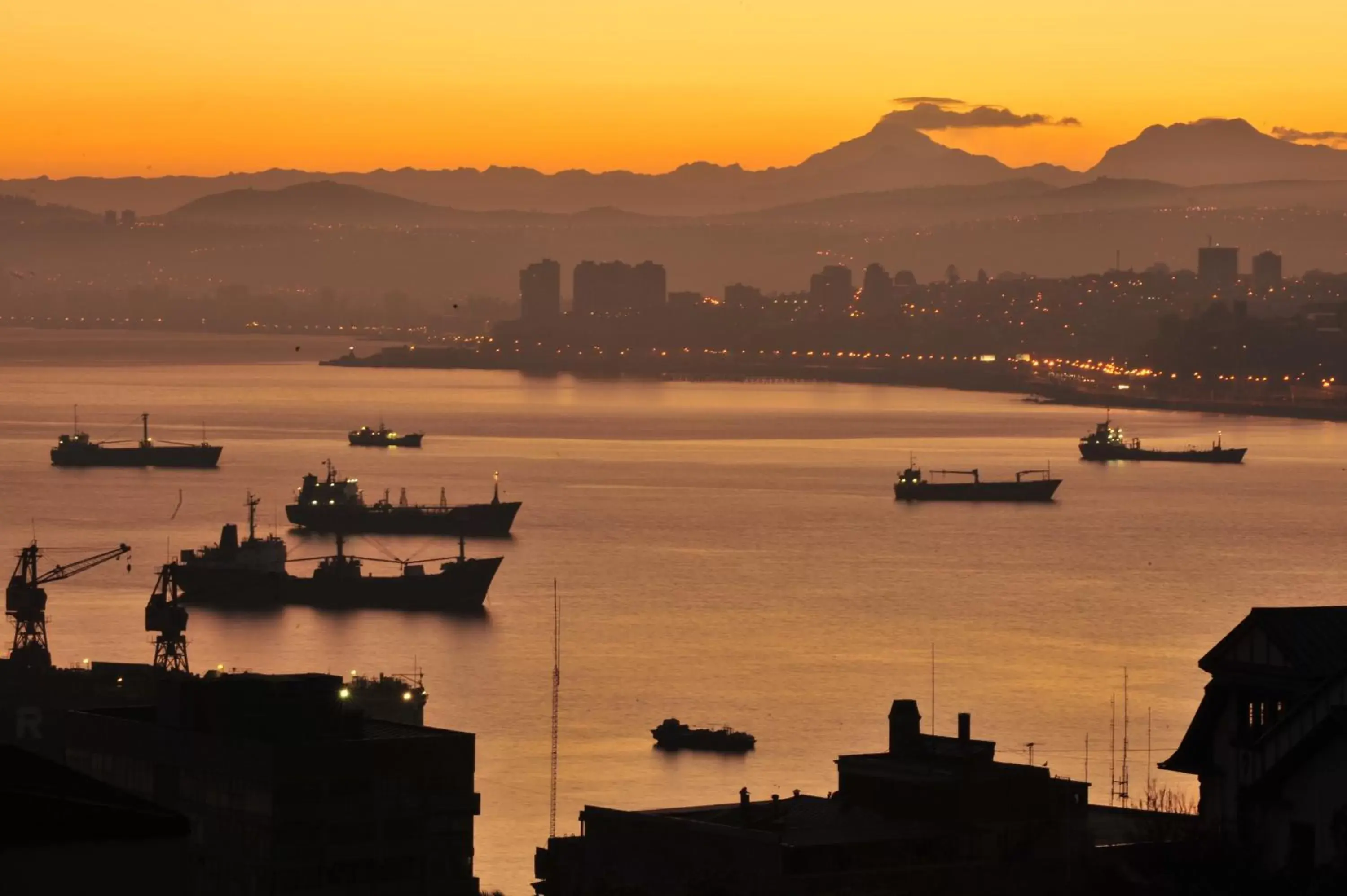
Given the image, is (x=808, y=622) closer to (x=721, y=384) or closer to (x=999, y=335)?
(x=721, y=384)

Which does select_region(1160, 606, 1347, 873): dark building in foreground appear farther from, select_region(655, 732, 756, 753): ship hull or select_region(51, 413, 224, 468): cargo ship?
select_region(51, 413, 224, 468): cargo ship

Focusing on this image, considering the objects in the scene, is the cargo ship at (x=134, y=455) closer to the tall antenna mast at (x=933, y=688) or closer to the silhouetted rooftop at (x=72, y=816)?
the tall antenna mast at (x=933, y=688)

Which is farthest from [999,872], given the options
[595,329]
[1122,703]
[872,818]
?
[595,329]

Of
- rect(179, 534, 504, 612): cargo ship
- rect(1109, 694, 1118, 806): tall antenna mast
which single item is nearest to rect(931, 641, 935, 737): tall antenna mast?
rect(1109, 694, 1118, 806): tall antenna mast

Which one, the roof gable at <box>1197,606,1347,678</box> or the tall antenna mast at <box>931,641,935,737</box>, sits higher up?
the roof gable at <box>1197,606,1347,678</box>

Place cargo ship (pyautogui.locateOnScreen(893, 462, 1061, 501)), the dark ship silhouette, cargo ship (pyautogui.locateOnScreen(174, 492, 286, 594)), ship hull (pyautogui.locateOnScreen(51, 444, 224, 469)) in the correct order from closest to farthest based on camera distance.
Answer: the dark ship silhouette, cargo ship (pyautogui.locateOnScreen(174, 492, 286, 594)), cargo ship (pyautogui.locateOnScreen(893, 462, 1061, 501)), ship hull (pyautogui.locateOnScreen(51, 444, 224, 469))

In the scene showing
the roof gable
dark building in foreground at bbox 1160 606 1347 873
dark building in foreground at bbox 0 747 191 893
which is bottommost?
dark building in foreground at bbox 1160 606 1347 873

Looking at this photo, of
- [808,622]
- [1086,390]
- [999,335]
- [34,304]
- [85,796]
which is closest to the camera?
[85,796]
